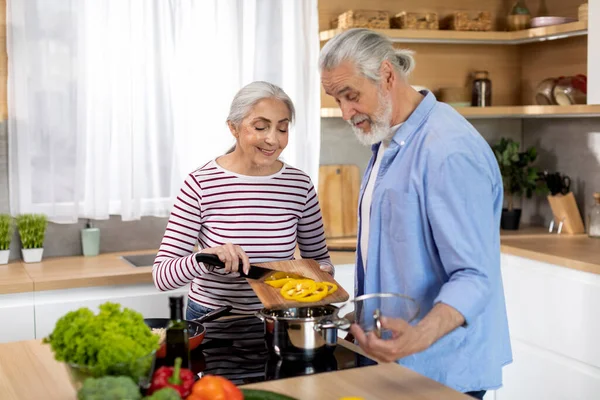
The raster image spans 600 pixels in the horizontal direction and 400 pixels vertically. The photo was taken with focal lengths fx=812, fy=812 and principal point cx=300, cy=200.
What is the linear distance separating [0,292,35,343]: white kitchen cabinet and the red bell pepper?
170 centimetres

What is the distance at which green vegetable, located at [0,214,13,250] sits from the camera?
10.9 ft

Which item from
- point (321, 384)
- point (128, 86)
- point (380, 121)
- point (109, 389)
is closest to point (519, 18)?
point (128, 86)

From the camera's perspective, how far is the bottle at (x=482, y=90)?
13.3 feet

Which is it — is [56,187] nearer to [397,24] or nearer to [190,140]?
[190,140]

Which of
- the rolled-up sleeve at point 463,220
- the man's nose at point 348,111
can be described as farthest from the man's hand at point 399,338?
the man's nose at point 348,111

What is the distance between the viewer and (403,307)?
1610 millimetres

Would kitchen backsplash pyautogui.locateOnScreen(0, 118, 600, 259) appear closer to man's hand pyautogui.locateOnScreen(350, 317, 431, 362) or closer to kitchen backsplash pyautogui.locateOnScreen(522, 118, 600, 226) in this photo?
kitchen backsplash pyautogui.locateOnScreen(522, 118, 600, 226)

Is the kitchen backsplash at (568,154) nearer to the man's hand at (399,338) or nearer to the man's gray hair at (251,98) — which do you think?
the man's gray hair at (251,98)

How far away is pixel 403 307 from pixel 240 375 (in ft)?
1.35

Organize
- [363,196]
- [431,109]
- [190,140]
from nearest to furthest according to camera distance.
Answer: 1. [431,109]
2. [363,196]
3. [190,140]

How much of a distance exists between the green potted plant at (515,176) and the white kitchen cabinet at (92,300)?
1.72 meters

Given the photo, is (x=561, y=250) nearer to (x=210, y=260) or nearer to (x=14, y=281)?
(x=210, y=260)

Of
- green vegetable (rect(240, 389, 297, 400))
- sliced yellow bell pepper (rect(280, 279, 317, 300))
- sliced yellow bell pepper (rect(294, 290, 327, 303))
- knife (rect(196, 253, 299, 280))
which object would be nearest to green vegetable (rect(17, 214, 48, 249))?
knife (rect(196, 253, 299, 280))

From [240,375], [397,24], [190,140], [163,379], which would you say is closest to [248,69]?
[190,140]
